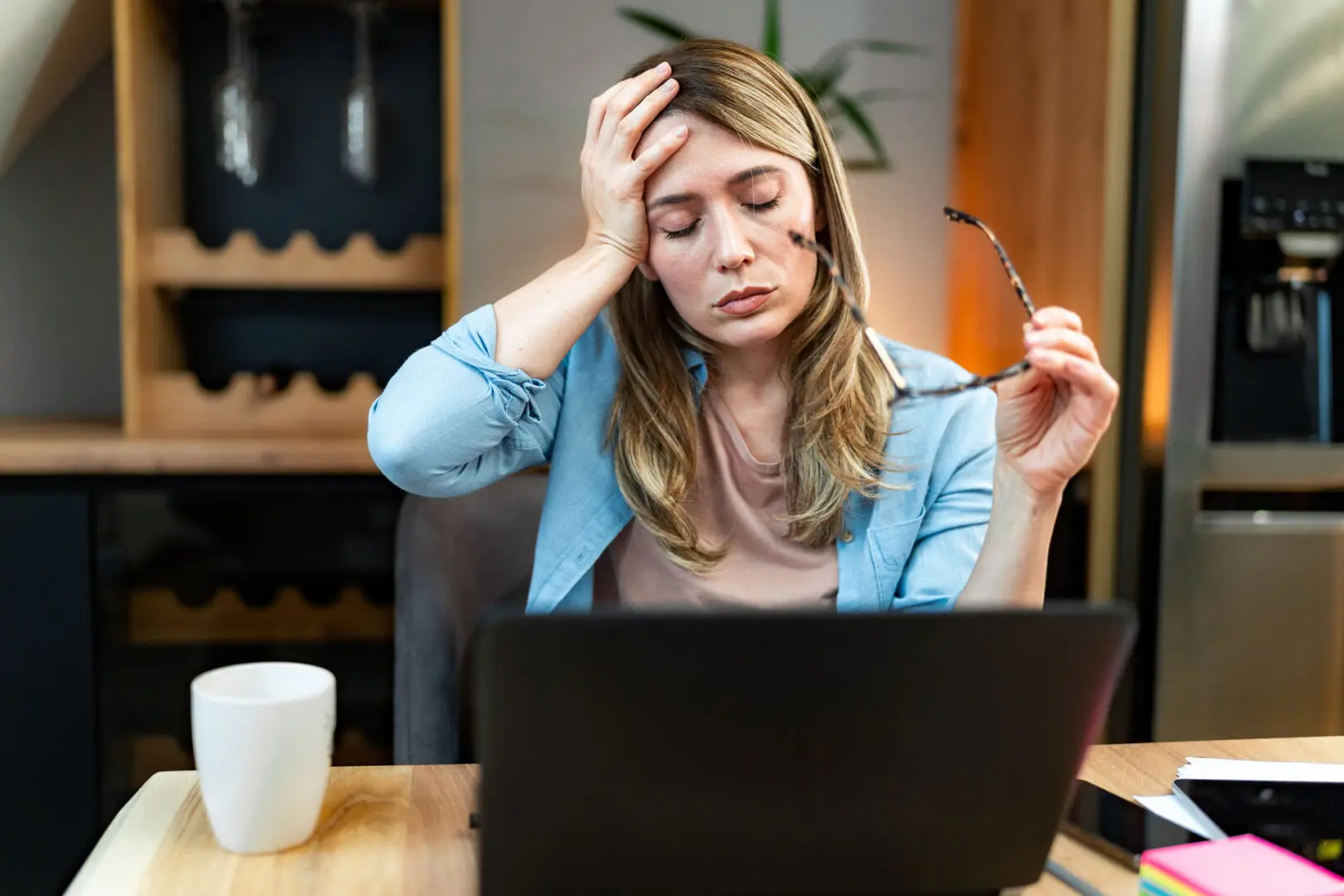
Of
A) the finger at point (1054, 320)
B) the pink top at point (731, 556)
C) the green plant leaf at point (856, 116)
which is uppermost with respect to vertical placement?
the green plant leaf at point (856, 116)

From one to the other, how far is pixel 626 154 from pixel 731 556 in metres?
0.43

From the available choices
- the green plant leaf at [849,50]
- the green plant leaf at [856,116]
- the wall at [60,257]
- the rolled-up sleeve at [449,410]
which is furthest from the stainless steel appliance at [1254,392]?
the wall at [60,257]

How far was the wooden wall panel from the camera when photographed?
2.00m

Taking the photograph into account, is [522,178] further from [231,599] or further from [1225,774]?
[1225,774]

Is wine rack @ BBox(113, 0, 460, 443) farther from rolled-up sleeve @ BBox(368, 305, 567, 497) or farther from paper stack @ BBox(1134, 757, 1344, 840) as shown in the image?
paper stack @ BBox(1134, 757, 1344, 840)

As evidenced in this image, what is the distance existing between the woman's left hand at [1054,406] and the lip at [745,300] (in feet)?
0.97

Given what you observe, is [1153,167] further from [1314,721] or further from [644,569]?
[644,569]

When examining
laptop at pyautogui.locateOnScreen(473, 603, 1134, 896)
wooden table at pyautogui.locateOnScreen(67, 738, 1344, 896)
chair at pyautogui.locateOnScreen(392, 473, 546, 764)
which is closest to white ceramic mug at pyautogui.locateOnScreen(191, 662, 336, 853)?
wooden table at pyautogui.locateOnScreen(67, 738, 1344, 896)

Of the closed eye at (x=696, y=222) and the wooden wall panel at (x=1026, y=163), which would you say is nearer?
the closed eye at (x=696, y=222)

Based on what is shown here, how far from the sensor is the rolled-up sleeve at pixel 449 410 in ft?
3.59

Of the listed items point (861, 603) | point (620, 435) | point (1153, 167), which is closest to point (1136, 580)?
point (1153, 167)

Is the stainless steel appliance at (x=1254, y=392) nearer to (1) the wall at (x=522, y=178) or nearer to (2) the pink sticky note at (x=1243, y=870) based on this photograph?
(1) the wall at (x=522, y=178)

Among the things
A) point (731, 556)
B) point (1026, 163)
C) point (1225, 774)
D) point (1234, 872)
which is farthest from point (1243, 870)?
point (1026, 163)

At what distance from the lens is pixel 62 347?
2.16 meters
